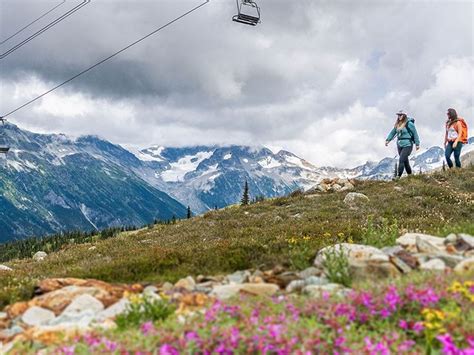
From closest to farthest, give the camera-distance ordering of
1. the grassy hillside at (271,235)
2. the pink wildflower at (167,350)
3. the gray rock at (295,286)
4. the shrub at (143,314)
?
the pink wildflower at (167,350)
the shrub at (143,314)
the gray rock at (295,286)
the grassy hillside at (271,235)

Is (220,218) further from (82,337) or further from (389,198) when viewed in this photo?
(82,337)

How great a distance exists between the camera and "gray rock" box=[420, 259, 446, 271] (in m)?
7.64

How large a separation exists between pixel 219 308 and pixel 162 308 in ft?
3.06

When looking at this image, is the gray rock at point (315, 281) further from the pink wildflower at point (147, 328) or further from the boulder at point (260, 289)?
the pink wildflower at point (147, 328)

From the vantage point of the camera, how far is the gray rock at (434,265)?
25.1 feet

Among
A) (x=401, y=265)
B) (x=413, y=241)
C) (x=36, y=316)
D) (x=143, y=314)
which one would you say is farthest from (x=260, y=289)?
(x=413, y=241)

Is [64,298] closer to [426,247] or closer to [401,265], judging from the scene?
[401,265]

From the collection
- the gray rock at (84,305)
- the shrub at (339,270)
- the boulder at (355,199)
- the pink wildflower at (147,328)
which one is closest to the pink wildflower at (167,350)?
the pink wildflower at (147,328)

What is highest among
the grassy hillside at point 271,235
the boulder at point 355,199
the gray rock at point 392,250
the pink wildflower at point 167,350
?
the boulder at point 355,199

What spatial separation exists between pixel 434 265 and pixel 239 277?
10.7ft

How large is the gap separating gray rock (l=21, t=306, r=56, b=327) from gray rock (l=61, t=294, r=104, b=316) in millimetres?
304

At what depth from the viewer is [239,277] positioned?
29.0 feet

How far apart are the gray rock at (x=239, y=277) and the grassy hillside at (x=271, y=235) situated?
2.07 feet

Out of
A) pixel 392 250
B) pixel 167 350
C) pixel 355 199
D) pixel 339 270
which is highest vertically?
pixel 355 199
